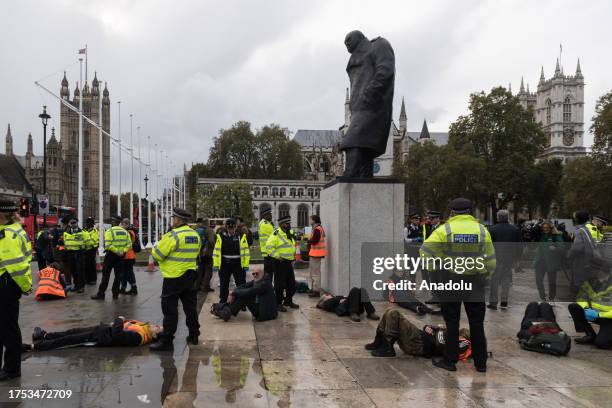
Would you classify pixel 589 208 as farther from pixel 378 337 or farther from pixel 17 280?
pixel 17 280

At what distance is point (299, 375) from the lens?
18.1 feet

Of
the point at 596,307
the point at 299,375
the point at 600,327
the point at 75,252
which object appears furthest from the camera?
the point at 75,252

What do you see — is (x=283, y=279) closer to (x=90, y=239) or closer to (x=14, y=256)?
(x=14, y=256)

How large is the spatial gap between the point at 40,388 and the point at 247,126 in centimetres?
9053

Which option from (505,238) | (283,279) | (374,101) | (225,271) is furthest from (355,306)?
(374,101)

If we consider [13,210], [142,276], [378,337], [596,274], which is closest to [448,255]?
[378,337]

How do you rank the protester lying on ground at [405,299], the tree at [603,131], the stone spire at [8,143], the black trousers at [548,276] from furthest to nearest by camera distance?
the stone spire at [8,143], the tree at [603,131], the black trousers at [548,276], the protester lying on ground at [405,299]

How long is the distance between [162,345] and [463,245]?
3.94 metres

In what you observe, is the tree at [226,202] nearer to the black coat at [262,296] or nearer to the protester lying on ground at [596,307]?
the black coat at [262,296]

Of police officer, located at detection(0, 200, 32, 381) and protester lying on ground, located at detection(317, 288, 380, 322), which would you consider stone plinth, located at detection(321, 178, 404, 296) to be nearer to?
protester lying on ground, located at detection(317, 288, 380, 322)

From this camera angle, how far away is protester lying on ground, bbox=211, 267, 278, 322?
859 cm

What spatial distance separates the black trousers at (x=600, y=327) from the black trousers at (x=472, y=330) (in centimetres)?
232

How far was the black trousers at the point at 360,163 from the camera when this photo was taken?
10656 mm

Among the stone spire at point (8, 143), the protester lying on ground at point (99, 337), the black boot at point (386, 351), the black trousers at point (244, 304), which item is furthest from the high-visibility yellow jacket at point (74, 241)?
the stone spire at point (8, 143)
